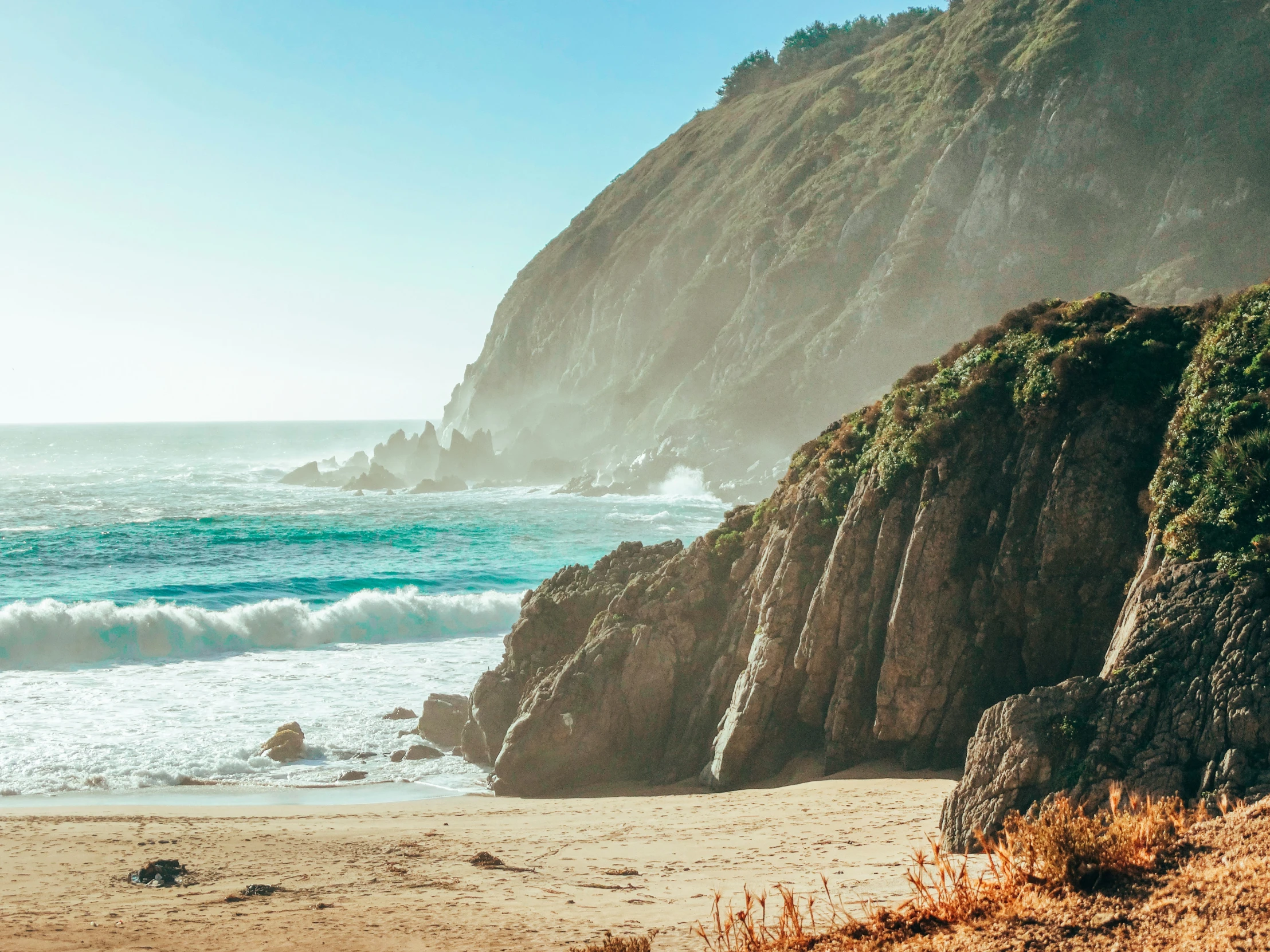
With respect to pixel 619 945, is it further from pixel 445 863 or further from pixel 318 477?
pixel 318 477

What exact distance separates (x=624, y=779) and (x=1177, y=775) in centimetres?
1014

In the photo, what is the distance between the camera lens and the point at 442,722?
2048cm

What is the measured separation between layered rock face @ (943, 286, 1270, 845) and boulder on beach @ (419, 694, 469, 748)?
13004 mm

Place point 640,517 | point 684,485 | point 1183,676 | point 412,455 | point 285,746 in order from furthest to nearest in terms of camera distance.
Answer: point 412,455 → point 684,485 → point 640,517 → point 285,746 → point 1183,676

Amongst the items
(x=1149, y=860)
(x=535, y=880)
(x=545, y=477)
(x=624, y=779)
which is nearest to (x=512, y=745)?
(x=624, y=779)

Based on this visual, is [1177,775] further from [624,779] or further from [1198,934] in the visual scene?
[624,779]

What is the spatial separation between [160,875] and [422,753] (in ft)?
28.8

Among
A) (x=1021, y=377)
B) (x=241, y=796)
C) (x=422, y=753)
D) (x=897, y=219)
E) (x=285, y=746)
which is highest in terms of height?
(x=897, y=219)

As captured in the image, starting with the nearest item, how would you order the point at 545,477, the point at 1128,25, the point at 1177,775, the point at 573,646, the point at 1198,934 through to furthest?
the point at 1198,934
the point at 1177,775
the point at 573,646
the point at 1128,25
the point at 545,477

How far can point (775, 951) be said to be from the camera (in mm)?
6238

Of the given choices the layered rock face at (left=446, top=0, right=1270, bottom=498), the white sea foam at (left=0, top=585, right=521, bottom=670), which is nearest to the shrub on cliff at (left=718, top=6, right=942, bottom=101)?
the layered rock face at (left=446, top=0, right=1270, bottom=498)

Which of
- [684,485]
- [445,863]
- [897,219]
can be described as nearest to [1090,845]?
[445,863]

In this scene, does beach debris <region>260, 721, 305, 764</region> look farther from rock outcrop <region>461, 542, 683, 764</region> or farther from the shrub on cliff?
the shrub on cliff

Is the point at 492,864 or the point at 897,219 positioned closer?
the point at 492,864
